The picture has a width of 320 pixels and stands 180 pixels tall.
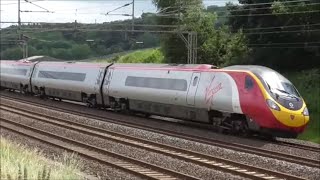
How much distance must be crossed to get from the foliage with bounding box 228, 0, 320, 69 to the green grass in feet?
5.36

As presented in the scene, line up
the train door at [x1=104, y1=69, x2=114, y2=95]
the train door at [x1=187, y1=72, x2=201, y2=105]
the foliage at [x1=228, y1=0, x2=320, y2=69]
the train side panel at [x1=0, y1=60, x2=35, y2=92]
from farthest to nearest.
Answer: the train side panel at [x1=0, y1=60, x2=35, y2=92], the foliage at [x1=228, y1=0, x2=320, y2=69], the train door at [x1=104, y1=69, x2=114, y2=95], the train door at [x1=187, y1=72, x2=201, y2=105]

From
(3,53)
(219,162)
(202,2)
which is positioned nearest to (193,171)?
(219,162)

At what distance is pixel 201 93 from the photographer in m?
19.5

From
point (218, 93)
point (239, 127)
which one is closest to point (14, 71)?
point (218, 93)

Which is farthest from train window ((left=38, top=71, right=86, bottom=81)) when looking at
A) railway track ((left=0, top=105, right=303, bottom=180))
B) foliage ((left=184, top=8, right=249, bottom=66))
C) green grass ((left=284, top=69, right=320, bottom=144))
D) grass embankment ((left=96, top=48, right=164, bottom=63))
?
grass embankment ((left=96, top=48, right=164, bottom=63))

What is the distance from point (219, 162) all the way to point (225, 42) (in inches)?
1451

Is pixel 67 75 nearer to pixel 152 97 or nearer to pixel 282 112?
pixel 152 97

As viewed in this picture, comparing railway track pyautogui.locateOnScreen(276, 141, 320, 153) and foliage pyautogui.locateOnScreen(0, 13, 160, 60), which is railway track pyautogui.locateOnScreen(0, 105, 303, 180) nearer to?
railway track pyautogui.locateOnScreen(276, 141, 320, 153)

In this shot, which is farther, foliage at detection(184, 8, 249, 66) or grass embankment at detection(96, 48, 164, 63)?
grass embankment at detection(96, 48, 164, 63)

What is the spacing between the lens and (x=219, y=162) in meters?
13.0

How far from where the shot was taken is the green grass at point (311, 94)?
24.5 m

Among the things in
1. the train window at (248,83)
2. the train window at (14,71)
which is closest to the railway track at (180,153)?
the train window at (248,83)

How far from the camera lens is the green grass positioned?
24453mm

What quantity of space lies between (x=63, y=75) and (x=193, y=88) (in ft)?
45.4
